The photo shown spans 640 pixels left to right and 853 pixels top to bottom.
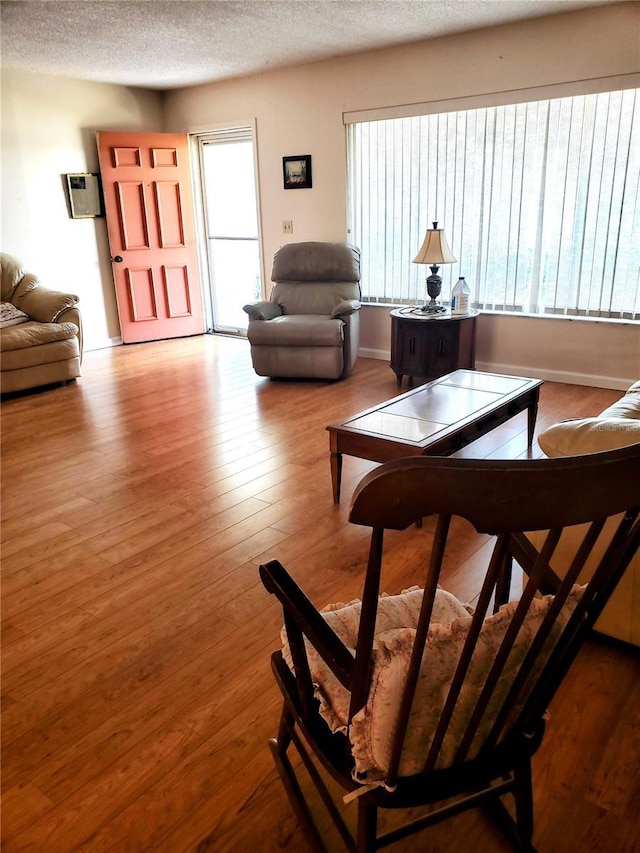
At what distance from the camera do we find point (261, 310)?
493 cm

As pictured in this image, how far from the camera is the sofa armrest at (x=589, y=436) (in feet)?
5.18

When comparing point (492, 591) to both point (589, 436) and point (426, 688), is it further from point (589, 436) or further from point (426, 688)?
point (589, 436)

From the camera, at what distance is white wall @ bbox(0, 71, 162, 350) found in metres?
5.46

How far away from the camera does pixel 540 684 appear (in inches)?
40.0

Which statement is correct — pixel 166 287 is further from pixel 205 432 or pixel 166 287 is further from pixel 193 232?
pixel 205 432

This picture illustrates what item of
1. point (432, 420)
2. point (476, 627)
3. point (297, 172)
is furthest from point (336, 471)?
point (297, 172)

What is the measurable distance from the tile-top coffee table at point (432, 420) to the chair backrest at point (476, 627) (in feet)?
4.25

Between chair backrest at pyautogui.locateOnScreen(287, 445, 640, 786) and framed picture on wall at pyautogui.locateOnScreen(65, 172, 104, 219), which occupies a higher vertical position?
framed picture on wall at pyautogui.locateOnScreen(65, 172, 104, 219)

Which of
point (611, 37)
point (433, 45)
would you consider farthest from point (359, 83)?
point (611, 37)

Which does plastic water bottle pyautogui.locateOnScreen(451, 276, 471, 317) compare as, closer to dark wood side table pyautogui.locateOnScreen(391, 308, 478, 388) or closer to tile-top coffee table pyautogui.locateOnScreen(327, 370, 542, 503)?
dark wood side table pyautogui.locateOnScreen(391, 308, 478, 388)

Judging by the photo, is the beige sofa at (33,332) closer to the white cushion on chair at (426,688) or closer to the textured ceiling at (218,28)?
the textured ceiling at (218,28)

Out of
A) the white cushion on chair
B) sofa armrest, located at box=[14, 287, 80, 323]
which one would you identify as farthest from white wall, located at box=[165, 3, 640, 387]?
the white cushion on chair

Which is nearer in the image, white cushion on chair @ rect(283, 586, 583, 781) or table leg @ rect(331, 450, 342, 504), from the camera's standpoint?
white cushion on chair @ rect(283, 586, 583, 781)

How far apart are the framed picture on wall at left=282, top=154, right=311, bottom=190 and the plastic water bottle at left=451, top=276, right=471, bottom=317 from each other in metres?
1.95
